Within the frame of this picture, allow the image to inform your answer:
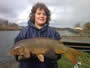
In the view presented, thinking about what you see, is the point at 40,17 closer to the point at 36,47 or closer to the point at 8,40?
the point at 36,47

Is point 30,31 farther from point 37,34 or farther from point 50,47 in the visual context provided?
point 50,47

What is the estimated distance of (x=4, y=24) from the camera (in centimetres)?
180

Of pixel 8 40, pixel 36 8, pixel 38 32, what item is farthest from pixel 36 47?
pixel 8 40

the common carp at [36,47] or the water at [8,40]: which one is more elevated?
the common carp at [36,47]

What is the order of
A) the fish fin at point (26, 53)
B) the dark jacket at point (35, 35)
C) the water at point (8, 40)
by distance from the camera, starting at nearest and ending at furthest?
the fish fin at point (26, 53)
the dark jacket at point (35, 35)
the water at point (8, 40)

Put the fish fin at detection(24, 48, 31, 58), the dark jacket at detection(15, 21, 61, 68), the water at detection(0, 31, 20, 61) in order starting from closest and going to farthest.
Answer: the fish fin at detection(24, 48, 31, 58) → the dark jacket at detection(15, 21, 61, 68) → the water at detection(0, 31, 20, 61)

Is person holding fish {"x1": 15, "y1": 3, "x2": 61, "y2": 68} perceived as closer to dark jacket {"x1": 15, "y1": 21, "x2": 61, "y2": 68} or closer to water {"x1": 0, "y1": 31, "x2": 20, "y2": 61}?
dark jacket {"x1": 15, "y1": 21, "x2": 61, "y2": 68}

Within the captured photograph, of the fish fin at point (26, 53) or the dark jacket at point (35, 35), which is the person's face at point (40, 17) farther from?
the fish fin at point (26, 53)

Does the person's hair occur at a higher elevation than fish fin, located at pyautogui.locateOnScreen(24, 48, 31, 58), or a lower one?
higher

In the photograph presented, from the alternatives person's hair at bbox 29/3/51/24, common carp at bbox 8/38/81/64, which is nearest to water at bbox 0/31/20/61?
person's hair at bbox 29/3/51/24

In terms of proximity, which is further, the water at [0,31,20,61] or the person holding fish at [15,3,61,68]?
the water at [0,31,20,61]

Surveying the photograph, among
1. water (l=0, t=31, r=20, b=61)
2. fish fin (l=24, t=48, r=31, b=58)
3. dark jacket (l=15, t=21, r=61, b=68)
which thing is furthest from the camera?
water (l=0, t=31, r=20, b=61)

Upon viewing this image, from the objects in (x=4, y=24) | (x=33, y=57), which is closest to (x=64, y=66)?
(x=4, y=24)

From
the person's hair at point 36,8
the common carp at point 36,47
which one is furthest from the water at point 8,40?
the common carp at point 36,47
